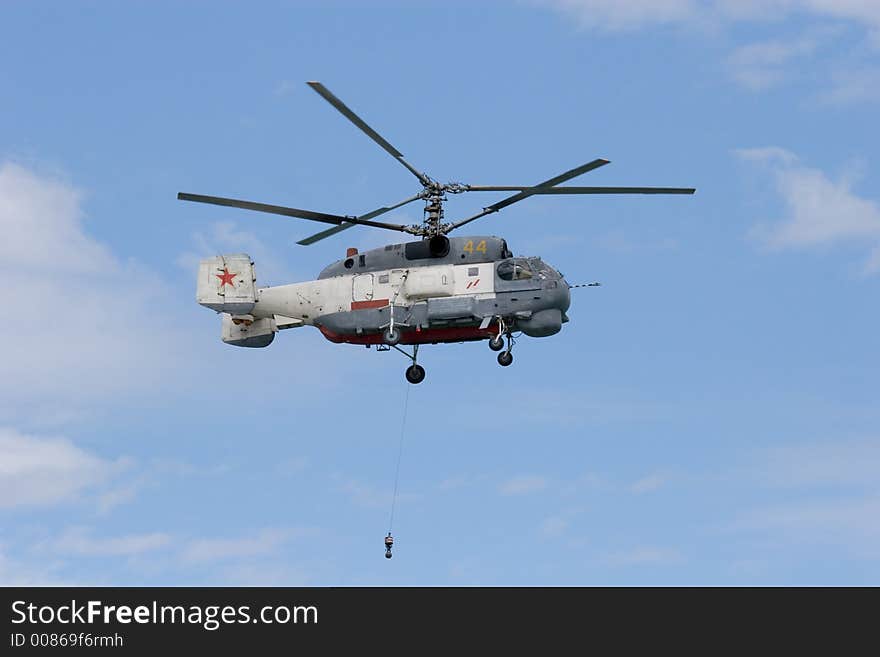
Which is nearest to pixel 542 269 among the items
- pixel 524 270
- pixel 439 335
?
pixel 524 270

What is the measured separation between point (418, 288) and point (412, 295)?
31 centimetres

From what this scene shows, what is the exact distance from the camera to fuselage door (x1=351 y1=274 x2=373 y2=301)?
70062 millimetres

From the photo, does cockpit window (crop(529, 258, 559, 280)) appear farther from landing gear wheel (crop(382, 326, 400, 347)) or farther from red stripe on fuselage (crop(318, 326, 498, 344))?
landing gear wheel (crop(382, 326, 400, 347))

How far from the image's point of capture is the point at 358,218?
69.1 meters

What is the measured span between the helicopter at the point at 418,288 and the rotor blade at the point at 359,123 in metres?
0.07

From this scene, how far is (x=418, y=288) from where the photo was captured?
6912cm

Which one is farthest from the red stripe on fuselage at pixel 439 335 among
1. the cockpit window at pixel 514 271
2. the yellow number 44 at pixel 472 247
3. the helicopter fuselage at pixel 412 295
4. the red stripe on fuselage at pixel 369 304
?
the yellow number 44 at pixel 472 247

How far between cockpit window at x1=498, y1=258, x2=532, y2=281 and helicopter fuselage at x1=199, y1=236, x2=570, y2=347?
3 centimetres

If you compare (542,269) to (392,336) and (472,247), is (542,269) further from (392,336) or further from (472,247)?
(392,336)

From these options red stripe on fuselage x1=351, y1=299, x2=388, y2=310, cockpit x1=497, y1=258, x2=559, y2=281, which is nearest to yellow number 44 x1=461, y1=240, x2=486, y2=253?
cockpit x1=497, y1=258, x2=559, y2=281
